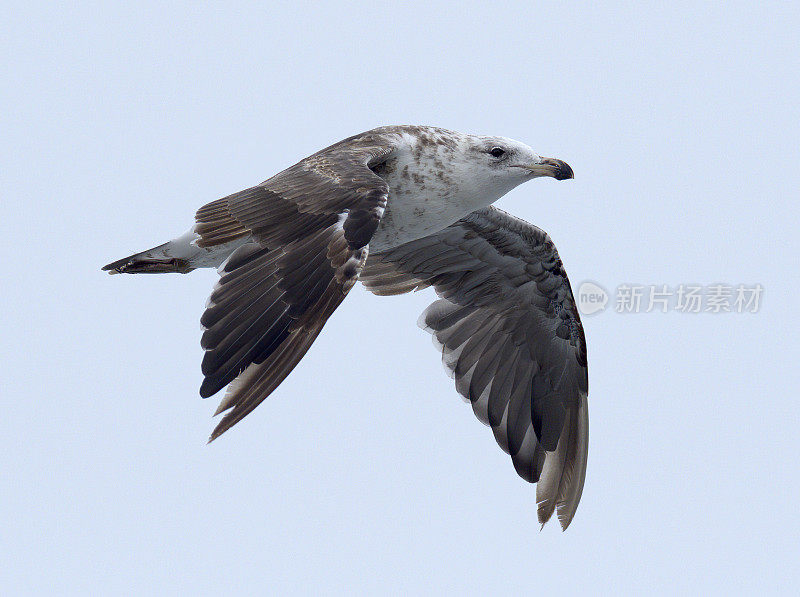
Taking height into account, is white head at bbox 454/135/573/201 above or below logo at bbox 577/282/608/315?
above

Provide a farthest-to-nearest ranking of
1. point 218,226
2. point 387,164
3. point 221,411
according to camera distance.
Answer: point 387,164 → point 218,226 → point 221,411

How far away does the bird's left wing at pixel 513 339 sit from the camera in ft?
41.0

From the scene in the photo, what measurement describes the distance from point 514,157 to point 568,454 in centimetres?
328

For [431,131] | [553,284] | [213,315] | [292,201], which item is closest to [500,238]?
[553,284]

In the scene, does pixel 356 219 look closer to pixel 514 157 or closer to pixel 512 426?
pixel 514 157

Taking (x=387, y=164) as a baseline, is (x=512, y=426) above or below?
below

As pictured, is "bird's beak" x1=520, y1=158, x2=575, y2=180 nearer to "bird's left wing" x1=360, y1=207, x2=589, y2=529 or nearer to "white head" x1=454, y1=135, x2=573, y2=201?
"white head" x1=454, y1=135, x2=573, y2=201

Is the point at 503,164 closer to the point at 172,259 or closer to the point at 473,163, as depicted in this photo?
the point at 473,163

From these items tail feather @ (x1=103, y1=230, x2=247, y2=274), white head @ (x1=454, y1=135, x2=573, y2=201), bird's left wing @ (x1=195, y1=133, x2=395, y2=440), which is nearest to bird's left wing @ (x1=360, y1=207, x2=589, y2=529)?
white head @ (x1=454, y1=135, x2=573, y2=201)

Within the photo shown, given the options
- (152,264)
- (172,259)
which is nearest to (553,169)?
(172,259)

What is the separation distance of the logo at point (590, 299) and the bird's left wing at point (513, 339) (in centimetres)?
15

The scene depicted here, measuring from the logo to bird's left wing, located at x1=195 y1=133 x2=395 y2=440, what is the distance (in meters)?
3.51

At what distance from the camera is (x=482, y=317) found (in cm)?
1288

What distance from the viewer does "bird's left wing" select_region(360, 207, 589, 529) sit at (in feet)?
41.0
